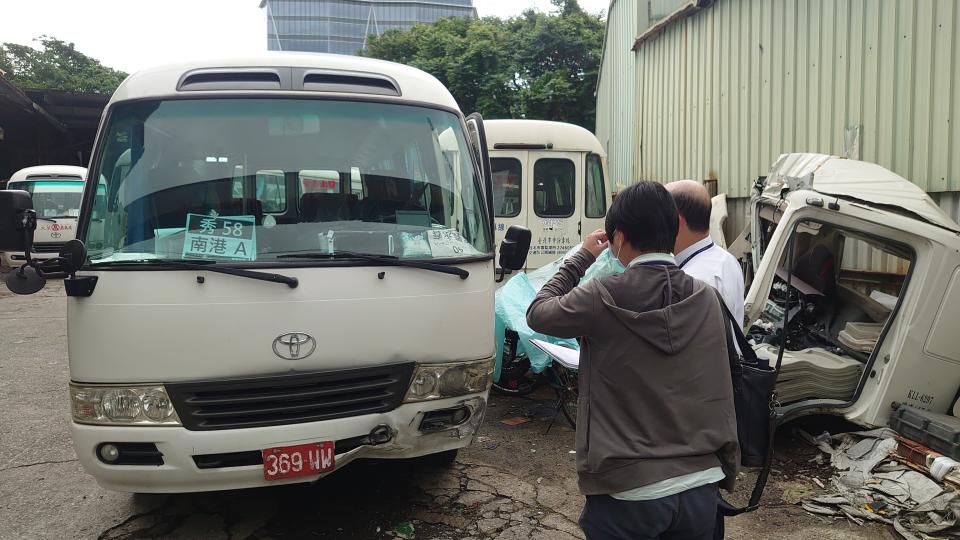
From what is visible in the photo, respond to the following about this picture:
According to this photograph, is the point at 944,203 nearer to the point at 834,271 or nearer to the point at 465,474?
the point at 834,271

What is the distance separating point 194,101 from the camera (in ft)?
10.6

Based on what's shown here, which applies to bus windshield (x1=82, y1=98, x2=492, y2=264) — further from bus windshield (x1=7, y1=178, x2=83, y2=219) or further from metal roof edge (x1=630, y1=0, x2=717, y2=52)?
bus windshield (x1=7, y1=178, x2=83, y2=219)

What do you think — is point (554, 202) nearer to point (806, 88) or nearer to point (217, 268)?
point (806, 88)

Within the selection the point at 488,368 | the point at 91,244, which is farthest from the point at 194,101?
the point at 488,368

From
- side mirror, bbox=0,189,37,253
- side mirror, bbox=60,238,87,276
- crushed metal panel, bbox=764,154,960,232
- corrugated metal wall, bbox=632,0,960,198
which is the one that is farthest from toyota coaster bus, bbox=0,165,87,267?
crushed metal panel, bbox=764,154,960,232

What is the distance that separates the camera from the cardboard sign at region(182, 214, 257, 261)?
303 centimetres

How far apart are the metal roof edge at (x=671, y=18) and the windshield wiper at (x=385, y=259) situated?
704 cm

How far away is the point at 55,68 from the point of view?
31.9m

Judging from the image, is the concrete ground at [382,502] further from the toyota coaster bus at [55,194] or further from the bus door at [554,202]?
the toyota coaster bus at [55,194]

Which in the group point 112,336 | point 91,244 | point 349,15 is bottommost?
point 112,336

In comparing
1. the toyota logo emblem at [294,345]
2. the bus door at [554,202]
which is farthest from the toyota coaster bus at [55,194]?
the toyota logo emblem at [294,345]

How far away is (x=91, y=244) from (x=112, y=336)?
0.50 meters

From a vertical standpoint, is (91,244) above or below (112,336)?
above

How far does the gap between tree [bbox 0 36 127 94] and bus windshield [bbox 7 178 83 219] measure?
16.9 meters
